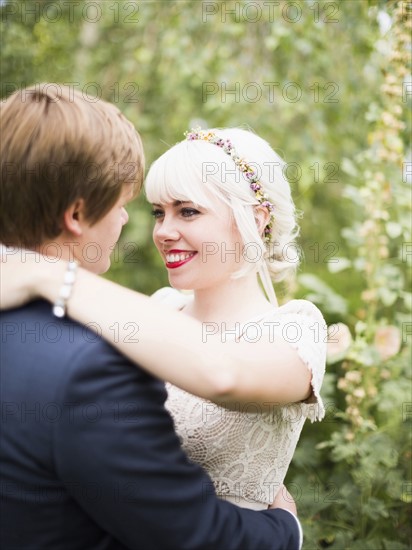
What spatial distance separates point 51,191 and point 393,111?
2.20 meters

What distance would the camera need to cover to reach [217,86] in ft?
15.8

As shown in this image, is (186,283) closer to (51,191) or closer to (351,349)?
(51,191)

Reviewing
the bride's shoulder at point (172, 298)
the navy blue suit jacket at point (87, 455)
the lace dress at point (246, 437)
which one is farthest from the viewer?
the bride's shoulder at point (172, 298)

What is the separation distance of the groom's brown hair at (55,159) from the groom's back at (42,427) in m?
0.18

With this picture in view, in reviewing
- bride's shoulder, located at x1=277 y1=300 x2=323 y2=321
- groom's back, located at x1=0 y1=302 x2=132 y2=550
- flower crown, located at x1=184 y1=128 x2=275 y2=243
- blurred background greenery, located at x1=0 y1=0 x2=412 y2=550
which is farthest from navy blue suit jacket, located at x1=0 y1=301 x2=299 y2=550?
blurred background greenery, located at x1=0 y1=0 x2=412 y2=550

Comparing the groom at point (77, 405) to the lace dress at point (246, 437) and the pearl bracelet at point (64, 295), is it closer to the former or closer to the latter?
the pearl bracelet at point (64, 295)

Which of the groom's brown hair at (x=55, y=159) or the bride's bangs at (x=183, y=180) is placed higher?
the groom's brown hair at (x=55, y=159)

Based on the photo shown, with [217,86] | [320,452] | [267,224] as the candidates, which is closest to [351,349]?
[320,452]

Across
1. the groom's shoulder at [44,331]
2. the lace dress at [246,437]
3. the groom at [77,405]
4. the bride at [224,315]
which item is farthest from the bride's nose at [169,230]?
the groom's shoulder at [44,331]

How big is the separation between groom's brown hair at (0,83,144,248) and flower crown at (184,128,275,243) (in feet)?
2.48

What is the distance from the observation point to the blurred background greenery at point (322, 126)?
2893 millimetres

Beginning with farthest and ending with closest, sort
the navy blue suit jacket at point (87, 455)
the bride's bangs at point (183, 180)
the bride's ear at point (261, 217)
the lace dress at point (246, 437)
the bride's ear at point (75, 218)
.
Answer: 1. the bride's ear at point (261, 217)
2. the bride's bangs at point (183, 180)
3. the lace dress at point (246, 437)
4. the bride's ear at point (75, 218)
5. the navy blue suit jacket at point (87, 455)

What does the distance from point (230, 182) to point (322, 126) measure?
294 cm

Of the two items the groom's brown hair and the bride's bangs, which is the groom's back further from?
the bride's bangs
